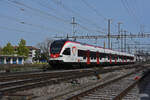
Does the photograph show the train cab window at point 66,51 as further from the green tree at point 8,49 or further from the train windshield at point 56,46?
the green tree at point 8,49

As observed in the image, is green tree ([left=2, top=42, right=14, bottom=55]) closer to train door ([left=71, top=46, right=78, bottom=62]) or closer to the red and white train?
the red and white train

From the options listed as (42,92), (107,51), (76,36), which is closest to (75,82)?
(42,92)

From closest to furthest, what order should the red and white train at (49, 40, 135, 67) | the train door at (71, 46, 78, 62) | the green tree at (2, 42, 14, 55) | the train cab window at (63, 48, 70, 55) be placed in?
1. the red and white train at (49, 40, 135, 67)
2. the train cab window at (63, 48, 70, 55)
3. the train door at (71, 46, 78, 62)
4. the green tree at (2, 42, 14, 55)

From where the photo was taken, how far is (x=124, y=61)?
50.4 meters

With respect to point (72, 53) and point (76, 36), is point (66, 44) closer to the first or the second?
point (72, 53)

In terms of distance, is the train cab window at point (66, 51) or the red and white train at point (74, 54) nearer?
the red and white train at point (74, 54)

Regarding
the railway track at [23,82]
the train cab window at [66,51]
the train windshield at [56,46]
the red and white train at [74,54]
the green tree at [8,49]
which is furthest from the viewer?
the green tree at [8,49]

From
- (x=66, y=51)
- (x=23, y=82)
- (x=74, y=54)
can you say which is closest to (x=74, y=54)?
(x=74, y=54)

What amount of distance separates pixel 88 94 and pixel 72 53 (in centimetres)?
1566

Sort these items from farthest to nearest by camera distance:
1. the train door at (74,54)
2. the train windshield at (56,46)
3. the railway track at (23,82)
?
the train door at (74,54) → the train windshield at (56,46) → the railway track at (23,82)

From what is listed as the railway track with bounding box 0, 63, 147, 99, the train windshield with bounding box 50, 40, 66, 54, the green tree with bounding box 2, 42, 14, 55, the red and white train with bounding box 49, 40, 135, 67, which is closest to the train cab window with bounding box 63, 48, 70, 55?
the red and white train with bounding box 49, 40, 135, 67

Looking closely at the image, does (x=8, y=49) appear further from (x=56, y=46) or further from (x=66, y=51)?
(x=66, y=51)

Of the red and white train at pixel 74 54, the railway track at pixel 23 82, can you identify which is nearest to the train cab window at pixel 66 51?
the red and white train at pixel 74 54

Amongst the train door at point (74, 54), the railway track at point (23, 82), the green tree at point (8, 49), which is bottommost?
the railway track at point (23, 82)
